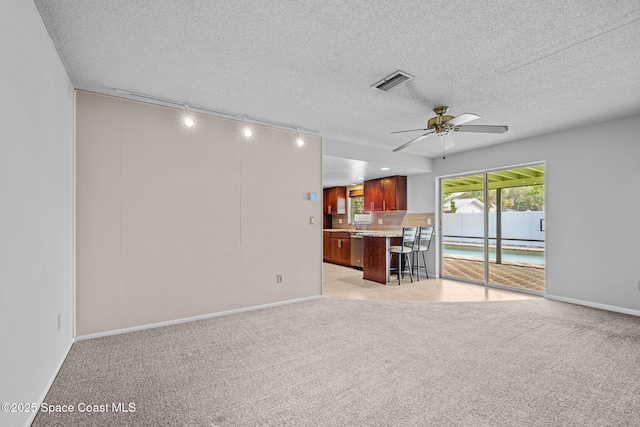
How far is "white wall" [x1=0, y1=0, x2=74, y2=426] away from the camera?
1.51 m

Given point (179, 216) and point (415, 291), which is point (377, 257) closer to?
point (415, 291)

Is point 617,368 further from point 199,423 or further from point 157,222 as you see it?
point 157,222

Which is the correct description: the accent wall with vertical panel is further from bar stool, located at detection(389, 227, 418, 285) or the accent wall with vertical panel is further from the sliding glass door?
the sliding glass door

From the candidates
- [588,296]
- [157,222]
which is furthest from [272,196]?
[588,296]

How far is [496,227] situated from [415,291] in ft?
6.86

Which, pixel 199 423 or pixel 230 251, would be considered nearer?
pixel 199 423

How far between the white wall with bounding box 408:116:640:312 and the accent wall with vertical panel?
3814 millimetres

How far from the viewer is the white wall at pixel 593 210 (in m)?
3.92

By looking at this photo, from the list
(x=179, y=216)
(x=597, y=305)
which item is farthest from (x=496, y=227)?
(x=179, y=216)

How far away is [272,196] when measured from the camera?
435 cm

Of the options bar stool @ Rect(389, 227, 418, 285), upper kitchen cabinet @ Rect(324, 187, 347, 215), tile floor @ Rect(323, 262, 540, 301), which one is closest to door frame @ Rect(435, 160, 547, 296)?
tile floor @ Rect(323, 262, 540, 301)

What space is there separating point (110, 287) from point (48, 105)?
6.17ft

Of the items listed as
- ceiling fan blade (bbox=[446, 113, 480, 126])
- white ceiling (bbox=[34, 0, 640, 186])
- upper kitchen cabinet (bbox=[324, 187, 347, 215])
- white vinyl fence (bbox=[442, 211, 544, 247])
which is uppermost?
white ceiling (bbox=[34, 0, 640, 186])

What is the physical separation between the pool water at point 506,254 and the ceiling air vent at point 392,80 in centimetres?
432
